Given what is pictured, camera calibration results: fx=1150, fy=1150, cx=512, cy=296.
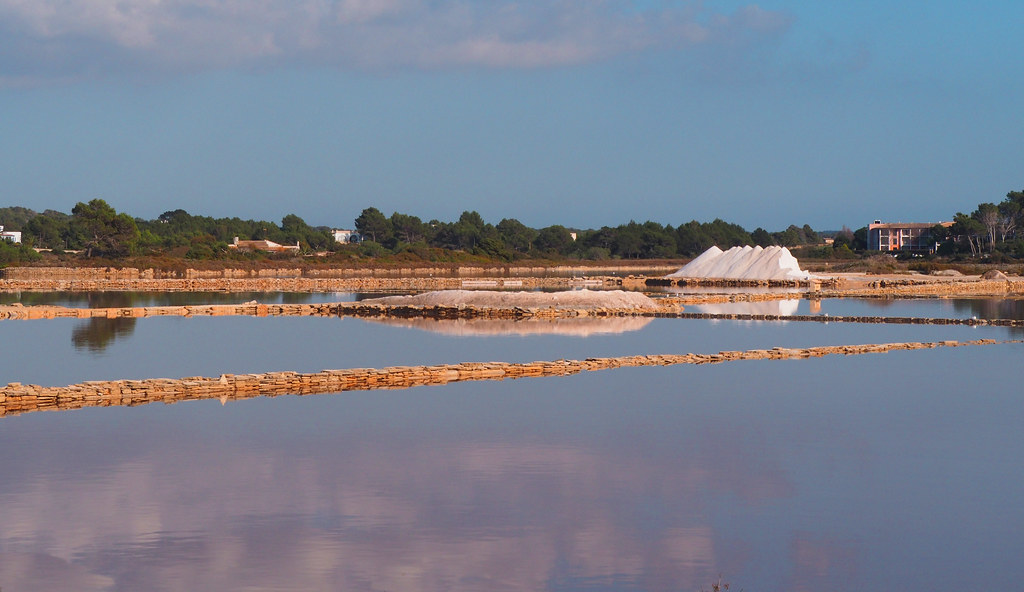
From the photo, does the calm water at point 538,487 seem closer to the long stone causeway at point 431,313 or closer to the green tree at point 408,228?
the long stone causeway at point 431,313

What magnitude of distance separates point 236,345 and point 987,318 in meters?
17.6

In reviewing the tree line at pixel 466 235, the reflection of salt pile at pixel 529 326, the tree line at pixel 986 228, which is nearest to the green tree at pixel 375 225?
the tree line at pixel 466 235

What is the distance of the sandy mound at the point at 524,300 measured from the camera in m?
28.2

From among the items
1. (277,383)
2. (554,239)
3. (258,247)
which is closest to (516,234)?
(554,239)

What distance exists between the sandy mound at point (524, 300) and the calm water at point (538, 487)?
41.1 feet

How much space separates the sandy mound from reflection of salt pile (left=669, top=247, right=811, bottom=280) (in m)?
20.8

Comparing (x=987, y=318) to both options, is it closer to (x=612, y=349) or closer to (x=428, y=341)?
(x=612, y=349)

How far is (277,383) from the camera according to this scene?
45.2 ft

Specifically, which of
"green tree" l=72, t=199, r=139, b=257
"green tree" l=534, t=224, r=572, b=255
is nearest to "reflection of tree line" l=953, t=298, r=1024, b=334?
A: "green tree" l=72, t=199, r=139, b=257

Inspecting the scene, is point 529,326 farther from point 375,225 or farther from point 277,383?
point 375,225

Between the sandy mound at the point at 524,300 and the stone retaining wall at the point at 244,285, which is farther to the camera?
the stone retaining wall at the point at 244,285

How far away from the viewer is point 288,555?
6695 millimetres

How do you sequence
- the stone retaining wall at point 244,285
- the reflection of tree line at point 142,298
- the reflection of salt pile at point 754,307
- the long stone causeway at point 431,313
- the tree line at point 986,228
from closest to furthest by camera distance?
the long stone causeway at point 431,313, the reflection of salt pile at point 754,307, the reflection of tree line at point 142,298, the stone retaining wall at point 244,285, the tree line at point 986,228

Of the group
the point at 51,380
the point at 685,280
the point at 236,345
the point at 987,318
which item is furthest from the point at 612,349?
the point at 685,280
